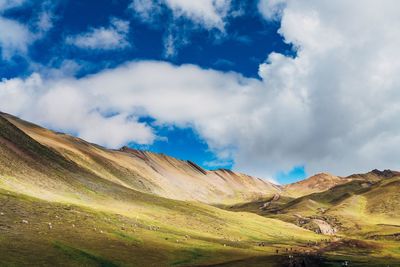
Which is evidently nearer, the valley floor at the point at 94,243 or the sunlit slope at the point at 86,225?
the valley floor at the point at 94,243

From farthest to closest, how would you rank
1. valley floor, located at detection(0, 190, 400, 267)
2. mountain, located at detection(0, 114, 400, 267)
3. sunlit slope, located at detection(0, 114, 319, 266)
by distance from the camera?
mountain, located at detection(0, 114, 400, 267)
sunlit slope, located at detection(0, 114, 319, 266)
valley floor, located at detection(0, 190, 400, 267)

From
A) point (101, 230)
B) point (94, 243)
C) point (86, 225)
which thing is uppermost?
point (86, 225)

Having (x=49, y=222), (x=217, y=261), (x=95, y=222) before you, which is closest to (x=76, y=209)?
(x=95, y=222)

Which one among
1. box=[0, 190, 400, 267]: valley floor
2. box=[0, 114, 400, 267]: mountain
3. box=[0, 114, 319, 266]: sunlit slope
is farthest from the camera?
box=[0, 114, 400, 267]: mountain

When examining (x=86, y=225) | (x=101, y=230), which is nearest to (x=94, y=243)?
(x=101, y=230)

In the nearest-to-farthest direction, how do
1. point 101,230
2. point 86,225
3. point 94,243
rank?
point 94,243
point 101,230
point 86,225

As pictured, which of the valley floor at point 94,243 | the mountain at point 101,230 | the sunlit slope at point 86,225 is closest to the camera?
the valley floor at point 94,243

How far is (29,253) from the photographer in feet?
192

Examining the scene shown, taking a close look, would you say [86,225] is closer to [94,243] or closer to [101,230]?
[101,230]

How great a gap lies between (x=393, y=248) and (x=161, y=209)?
8059cm

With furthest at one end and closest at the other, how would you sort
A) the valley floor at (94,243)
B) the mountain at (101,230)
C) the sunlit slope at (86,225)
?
the mountain at (101,230) < the sunlit slope at (86,225) < the valley floor at (94,243)

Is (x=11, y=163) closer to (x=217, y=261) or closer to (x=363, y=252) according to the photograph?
(x=217, y=261)

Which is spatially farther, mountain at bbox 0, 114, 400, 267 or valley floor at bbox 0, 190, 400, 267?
mountain at bbox 0, 114, 400, 267

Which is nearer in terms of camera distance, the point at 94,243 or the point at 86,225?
the point at 94,243
